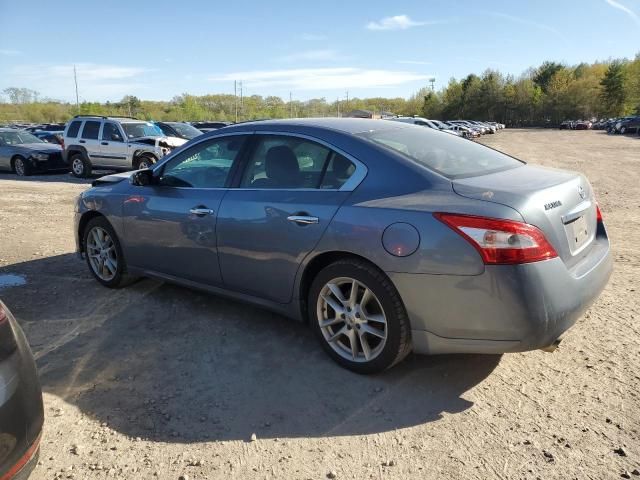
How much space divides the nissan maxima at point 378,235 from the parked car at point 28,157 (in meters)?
14.1

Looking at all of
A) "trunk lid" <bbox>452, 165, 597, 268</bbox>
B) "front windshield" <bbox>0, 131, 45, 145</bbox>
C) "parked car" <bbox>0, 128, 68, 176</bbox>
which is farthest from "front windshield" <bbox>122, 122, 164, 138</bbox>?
"trunk lid" <bbox>452, 165, 597, 268</bbox>

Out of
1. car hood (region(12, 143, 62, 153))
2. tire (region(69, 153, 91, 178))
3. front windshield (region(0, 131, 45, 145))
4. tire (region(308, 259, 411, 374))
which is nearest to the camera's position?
tire (region(308, 259, 411, 374))

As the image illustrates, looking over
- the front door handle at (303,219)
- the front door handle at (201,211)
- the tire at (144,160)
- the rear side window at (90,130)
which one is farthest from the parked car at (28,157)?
the front door handle at (303,219)

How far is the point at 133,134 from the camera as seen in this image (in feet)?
49.5

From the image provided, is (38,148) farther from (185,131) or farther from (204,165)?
(204,165)

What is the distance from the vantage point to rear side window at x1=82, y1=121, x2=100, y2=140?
1544 cm

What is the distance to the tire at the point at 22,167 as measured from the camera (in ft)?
54.4

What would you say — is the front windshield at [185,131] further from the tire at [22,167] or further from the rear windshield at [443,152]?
the rear windshield at [443,152]

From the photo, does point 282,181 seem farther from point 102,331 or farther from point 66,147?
point 66,147

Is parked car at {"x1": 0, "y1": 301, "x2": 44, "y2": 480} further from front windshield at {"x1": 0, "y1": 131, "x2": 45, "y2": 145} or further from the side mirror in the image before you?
front windshield at {"x1": 0, "y1": 131, "x2": 45, "y2": 145}

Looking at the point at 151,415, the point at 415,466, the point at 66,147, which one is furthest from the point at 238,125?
the point at 66,147

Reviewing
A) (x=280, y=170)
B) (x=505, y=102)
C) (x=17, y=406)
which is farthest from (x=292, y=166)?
(x=505, y=102)

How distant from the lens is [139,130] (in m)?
15.3

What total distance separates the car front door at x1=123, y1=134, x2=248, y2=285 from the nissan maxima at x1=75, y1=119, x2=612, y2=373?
0.01 m
